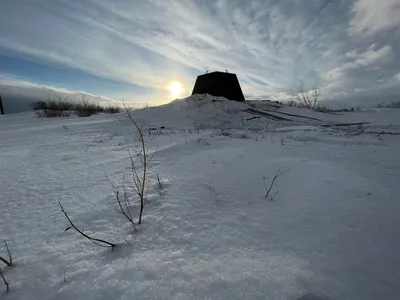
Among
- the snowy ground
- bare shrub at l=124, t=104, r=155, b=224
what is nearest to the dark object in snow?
bare shrub at l=124, t=104, r=155, b=224

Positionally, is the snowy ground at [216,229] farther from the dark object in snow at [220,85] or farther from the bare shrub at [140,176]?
the dark object in snow at [220,85]

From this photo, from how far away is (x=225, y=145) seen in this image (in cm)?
346

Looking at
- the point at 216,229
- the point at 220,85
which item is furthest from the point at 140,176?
the point at 220,85

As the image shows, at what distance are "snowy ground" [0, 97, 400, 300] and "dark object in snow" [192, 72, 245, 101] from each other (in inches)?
318

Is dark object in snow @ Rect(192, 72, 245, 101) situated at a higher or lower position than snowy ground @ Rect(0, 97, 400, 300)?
higher

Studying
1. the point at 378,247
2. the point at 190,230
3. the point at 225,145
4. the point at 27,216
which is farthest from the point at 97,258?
the point at 225,145

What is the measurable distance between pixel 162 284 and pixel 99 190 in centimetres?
121

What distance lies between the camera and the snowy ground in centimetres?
106

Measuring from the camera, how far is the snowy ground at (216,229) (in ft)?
3.46

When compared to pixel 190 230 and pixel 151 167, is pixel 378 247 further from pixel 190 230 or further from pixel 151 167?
pixel 151 167

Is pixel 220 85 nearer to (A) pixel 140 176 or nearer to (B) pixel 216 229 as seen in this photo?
(A) pixel 140 176

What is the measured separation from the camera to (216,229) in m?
1.45

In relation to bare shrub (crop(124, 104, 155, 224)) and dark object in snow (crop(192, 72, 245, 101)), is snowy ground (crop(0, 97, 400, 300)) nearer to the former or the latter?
bare shrub (crop(124, 104, 155, 224))

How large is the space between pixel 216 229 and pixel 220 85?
9.75 meters
